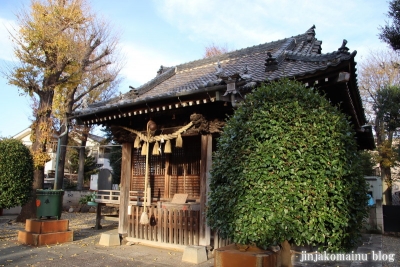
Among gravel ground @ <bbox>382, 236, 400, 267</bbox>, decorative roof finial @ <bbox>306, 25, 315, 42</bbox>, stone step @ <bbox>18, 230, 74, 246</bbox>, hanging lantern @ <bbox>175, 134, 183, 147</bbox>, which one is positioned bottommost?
gravel ground @ <bbox>382, 236, 400, 267</bbox>

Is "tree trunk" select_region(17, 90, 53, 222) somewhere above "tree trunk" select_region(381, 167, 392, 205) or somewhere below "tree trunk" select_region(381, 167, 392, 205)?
above

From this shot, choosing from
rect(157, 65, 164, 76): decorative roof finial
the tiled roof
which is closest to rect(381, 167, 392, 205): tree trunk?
the tiled roof

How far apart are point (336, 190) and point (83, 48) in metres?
13.7

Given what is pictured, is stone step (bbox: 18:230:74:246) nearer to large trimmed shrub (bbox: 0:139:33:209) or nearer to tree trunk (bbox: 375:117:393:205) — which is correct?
large trimmed shrub (bbox: 0:139:33:209)

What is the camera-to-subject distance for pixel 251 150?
157 inches

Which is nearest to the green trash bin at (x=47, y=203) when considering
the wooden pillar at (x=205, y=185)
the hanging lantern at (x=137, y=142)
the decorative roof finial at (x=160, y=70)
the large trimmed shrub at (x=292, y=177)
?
the hanging lantern at (x=137, y=142)

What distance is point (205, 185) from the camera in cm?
751

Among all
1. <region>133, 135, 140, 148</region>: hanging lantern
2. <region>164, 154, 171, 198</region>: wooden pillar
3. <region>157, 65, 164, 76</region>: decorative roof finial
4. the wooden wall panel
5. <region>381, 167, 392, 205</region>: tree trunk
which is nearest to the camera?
the wooden wall panel

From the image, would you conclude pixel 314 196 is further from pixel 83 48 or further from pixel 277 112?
pixel 83 48

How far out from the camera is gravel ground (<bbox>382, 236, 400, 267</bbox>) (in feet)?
24.6

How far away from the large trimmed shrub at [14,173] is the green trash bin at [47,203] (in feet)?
3.20

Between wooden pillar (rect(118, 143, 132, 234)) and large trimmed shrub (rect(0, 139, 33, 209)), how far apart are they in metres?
3.39

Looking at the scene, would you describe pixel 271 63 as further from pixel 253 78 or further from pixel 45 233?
pixel 45 233

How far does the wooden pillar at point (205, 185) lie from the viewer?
24.3 feet
